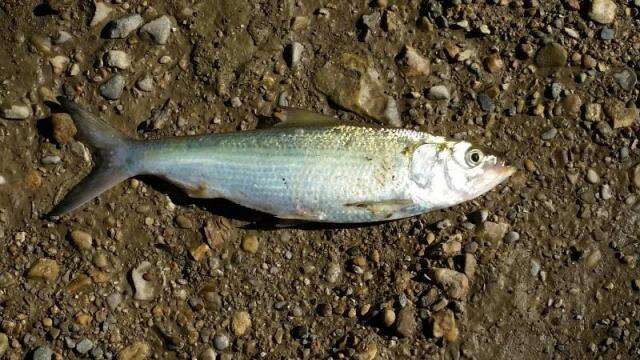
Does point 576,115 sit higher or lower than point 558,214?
higher

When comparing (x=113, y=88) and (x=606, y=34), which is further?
(x=606, y=34)

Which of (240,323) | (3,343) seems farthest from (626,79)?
(3,343)

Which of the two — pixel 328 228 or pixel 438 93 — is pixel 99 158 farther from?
pixel 438 93

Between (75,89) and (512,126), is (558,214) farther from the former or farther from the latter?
(75,89)

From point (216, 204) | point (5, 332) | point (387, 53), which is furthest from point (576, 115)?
point (5, 332)

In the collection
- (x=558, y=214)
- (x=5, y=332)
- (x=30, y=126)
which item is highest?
(x=30, y=126)

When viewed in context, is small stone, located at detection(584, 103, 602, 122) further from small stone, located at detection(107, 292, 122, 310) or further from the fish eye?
small stone, located at detection(107, 292, 122, 310)
